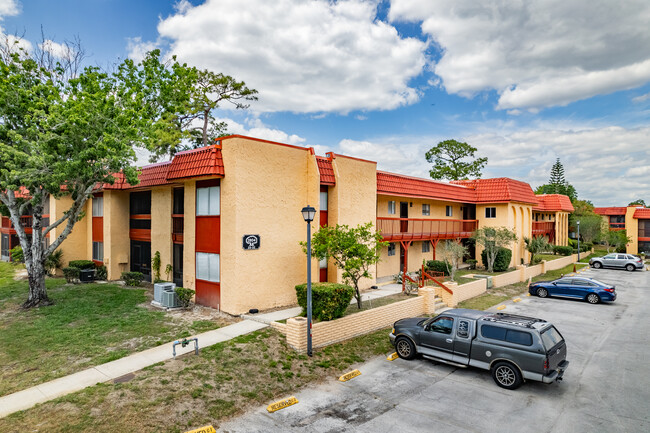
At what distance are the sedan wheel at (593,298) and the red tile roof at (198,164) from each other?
20901mm

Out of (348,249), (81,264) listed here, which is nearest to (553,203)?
(348,249)

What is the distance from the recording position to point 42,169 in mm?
14539

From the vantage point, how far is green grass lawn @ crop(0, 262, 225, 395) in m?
10.1

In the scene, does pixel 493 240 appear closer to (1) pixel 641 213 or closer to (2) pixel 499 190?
(2) pixel 499 190

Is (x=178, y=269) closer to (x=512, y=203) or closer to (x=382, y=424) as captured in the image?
(x=382, y=424)

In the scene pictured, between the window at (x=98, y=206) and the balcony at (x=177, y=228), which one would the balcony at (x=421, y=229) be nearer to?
the balcony at (x=177, y=228)

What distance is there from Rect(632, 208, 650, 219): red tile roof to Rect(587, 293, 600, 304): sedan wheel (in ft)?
129

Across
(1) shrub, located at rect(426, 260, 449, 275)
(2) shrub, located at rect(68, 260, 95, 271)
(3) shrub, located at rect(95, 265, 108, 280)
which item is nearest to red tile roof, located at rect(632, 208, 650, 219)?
(1) shrub, located at rect(426, 260, 449, 275)

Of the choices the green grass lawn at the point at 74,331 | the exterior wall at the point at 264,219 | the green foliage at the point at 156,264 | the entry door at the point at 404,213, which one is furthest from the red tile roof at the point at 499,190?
the green grass lawn at the point at 74,331

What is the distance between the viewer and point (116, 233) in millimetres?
22359

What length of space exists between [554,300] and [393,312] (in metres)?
12.1

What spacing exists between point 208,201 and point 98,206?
12.2 m

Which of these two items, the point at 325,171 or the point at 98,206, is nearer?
the point at 325,171

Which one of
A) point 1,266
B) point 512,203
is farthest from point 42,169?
point 512,203
